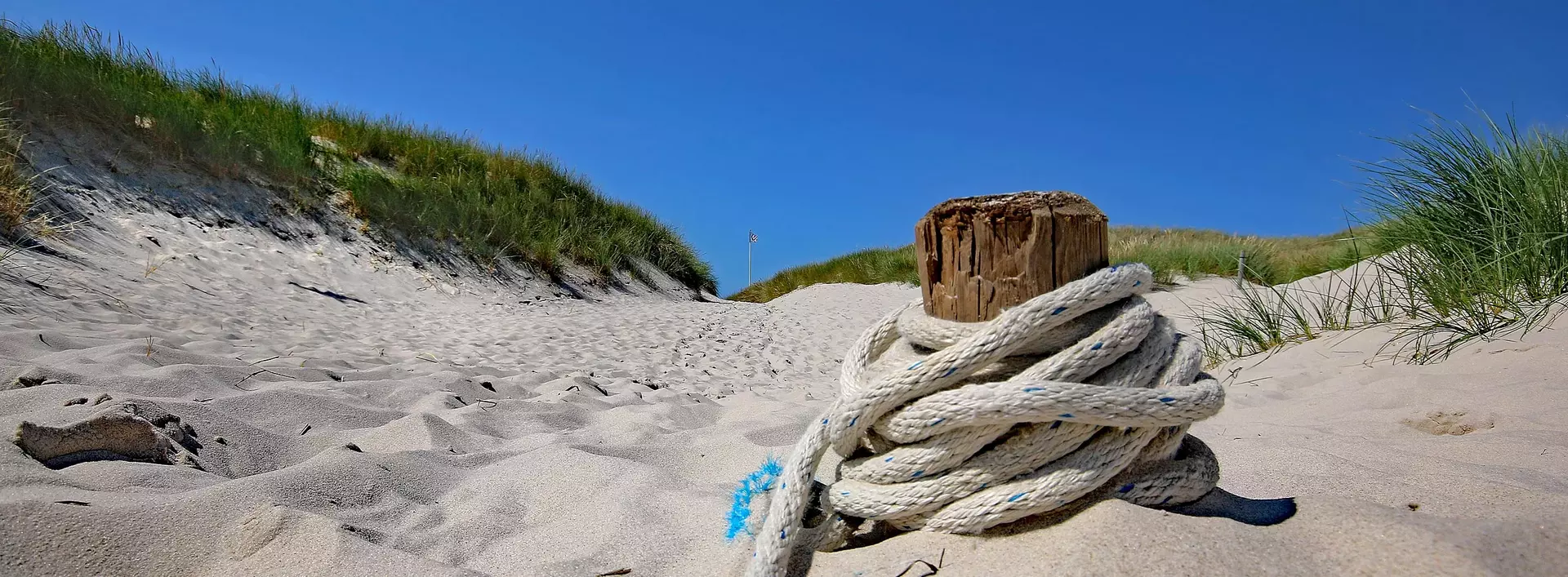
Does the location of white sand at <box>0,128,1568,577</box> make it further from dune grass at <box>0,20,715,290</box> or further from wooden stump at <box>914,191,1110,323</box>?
dune grass at <box>0,20,715,290</box>

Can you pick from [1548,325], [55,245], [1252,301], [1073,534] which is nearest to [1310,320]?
[1252,301]

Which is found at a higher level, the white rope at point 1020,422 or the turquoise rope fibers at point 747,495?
the white rope at point 1020,422

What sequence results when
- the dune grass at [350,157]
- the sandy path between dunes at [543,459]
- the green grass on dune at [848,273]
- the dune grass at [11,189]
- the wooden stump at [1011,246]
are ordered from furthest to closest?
the green grass on dune at [848,273] → the dune grass at [350,157] → the dune grass at [11,189] → the wooden stump at [1011,246] → the sandy path between dunes at [543,459]

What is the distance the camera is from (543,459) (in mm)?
2605

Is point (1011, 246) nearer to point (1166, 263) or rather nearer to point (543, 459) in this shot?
point (543, 459)

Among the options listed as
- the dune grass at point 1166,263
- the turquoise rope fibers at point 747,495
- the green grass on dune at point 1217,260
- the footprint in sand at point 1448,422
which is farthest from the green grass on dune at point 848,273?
the turquoise rope fibers at point 747,495

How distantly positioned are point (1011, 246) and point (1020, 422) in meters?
0.37

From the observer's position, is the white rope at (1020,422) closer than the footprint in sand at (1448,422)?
Yes

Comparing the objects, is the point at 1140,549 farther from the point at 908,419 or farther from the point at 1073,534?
the point at 908,419

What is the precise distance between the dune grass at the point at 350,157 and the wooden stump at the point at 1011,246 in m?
8.45

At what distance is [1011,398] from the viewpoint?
143 cm

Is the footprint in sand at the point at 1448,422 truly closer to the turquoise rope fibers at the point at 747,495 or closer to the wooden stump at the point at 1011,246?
the wooden stump at the point at 1011,246

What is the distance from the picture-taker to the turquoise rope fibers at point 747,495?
1.89 meters

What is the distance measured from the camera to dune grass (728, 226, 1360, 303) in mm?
10523
